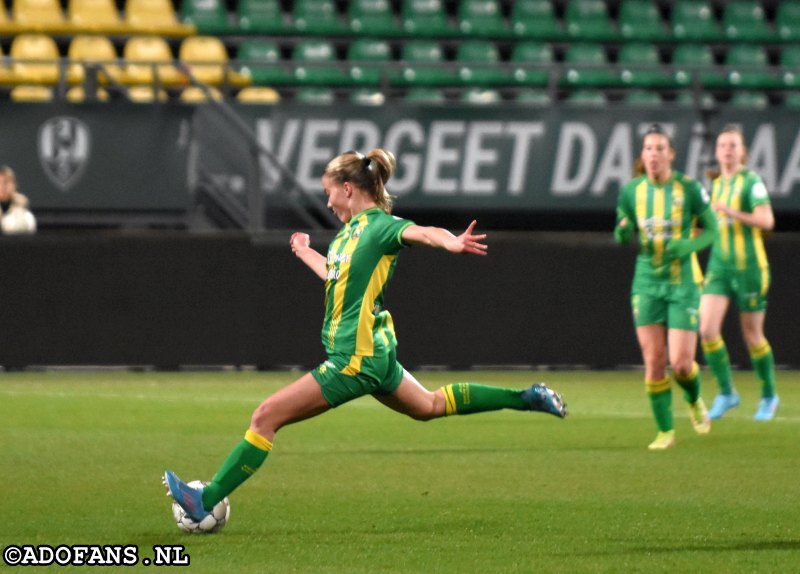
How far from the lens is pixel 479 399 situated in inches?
305

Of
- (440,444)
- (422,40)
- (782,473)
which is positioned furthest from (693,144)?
(782,473)

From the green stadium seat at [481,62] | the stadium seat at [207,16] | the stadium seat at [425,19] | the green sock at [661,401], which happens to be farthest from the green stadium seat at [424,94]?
the green sock at [661,401]

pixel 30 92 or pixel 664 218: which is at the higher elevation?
pixel 664 218

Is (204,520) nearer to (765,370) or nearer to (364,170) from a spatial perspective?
(364,170)

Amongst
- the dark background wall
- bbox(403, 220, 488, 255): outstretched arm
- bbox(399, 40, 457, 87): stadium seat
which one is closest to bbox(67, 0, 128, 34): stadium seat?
bbox(399, 40, 457, 87): stadium seat

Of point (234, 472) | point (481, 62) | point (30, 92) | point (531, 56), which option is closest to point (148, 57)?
point (30, 92)

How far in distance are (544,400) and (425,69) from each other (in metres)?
14.4

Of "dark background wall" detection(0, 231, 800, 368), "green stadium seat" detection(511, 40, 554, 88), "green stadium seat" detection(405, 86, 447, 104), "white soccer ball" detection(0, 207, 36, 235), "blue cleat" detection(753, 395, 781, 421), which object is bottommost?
"dark background wall" detection(0, 231, 800, 368)

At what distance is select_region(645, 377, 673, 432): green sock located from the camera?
10.5m

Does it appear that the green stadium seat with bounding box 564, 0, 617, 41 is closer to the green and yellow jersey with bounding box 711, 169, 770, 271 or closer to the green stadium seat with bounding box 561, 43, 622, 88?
the green stadium seat with bounding box 561, 43, 622, 88

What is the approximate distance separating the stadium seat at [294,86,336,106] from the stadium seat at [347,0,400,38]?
1.75 m

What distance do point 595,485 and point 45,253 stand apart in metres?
10.1

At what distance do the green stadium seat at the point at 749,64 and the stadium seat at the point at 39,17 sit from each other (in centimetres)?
916

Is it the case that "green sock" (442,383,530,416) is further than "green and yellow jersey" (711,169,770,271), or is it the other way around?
"green and yellow jersey" (711,169,770,271)
